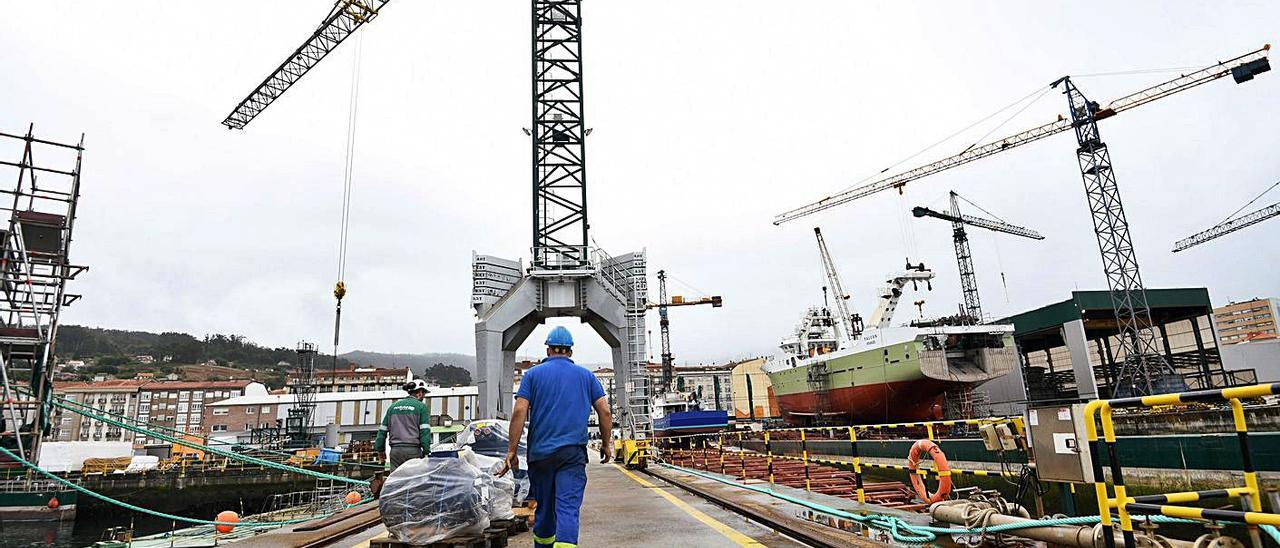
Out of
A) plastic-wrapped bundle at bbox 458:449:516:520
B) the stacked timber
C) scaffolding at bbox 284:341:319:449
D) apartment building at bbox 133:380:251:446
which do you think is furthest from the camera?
apartment building at bbox 133:380:251:446

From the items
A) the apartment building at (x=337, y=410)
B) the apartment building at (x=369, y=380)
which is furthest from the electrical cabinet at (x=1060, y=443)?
the apartment building at (x=369, y=380)

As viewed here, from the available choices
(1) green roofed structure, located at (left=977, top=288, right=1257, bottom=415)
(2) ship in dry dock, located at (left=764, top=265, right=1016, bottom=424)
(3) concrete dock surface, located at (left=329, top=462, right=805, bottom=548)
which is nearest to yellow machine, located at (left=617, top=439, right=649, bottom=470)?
(3) concrete dock surface, located at (left=329, top=462, right=805, bottom=548)

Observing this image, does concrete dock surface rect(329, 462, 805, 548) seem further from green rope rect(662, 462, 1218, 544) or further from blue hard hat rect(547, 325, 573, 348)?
blue hard hat rect(547, 325, 573, 348)

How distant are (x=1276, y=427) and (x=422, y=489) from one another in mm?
15015

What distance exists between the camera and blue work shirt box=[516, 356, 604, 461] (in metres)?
3.81

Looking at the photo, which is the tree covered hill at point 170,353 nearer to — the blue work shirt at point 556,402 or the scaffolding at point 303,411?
the scaffolding at point 303,411

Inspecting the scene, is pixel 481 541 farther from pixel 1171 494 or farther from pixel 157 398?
pixel 157 398

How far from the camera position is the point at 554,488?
378 centimetres

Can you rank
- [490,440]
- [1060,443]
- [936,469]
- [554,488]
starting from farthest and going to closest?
[490,440]
[936,469]
[1060,443]
[554,488]

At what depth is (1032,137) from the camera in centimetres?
4375

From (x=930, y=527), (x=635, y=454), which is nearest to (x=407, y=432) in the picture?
(x=930, y=527)

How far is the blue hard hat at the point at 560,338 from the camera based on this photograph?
14.1ft

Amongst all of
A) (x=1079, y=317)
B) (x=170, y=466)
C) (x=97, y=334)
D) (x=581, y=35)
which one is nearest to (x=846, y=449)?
(x=1079, y=317)

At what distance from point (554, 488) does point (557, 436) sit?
0.32 m
